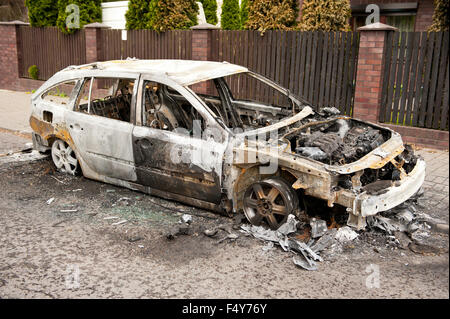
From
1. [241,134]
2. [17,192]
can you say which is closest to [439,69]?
[241,134]

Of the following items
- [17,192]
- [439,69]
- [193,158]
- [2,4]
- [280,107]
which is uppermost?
[2,4]

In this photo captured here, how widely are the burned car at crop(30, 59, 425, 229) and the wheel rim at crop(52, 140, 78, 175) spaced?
0.05ft

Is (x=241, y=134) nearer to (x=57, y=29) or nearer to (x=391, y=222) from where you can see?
(x=391, y=222)

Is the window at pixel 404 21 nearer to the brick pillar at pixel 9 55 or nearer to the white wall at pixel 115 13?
the white wall at pixel 115 13

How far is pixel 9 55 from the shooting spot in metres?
16.3

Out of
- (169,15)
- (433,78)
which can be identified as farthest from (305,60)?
(169,15)

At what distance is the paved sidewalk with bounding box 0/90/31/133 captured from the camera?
10.4m

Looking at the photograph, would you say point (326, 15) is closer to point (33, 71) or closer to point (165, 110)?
point (165, 110)

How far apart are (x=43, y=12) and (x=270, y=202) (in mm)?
13654

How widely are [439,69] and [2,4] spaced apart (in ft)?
84.3

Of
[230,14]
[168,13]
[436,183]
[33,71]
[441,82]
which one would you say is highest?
[230,14]

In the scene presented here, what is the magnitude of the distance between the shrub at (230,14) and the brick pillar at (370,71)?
11.3 meters

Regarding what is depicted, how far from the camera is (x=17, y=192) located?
6305mm

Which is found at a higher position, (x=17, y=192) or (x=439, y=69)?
(x=439, y=69)
